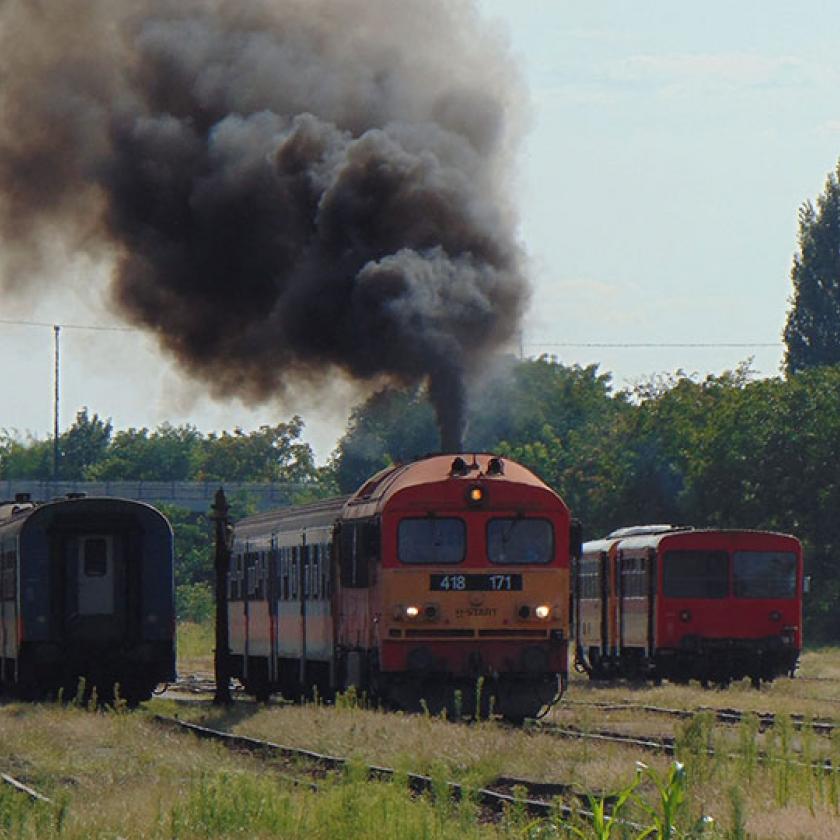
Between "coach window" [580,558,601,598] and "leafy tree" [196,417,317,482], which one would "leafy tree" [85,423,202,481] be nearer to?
"leafy tree" [196,417,317,482]

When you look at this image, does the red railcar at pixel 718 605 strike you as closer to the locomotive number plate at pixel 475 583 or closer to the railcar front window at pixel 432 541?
the locomotive number plate at pixel 475 583

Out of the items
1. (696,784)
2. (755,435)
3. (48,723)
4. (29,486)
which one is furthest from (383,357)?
(29,486)

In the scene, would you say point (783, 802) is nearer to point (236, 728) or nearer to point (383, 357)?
point (236, 728)

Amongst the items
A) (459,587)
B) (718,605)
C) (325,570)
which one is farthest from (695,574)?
(459,587)

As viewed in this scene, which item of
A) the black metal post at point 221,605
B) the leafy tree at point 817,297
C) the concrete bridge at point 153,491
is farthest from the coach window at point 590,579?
the concrete bridge at point 153,491

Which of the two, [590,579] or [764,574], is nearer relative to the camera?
[764,574]

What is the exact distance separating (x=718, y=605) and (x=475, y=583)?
11023 millimetres

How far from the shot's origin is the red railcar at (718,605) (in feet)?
109

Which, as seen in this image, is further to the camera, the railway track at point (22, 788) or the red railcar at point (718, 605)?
the red railcar at point (718, 605)

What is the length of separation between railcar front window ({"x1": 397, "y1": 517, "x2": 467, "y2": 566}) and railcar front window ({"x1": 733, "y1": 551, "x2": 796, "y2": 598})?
11.2 meters

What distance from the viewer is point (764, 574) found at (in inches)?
1323

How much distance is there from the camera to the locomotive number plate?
23.1 meters

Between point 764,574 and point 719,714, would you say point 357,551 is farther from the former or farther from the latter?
point 764,574

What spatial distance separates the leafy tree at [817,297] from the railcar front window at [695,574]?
51.0 meters
